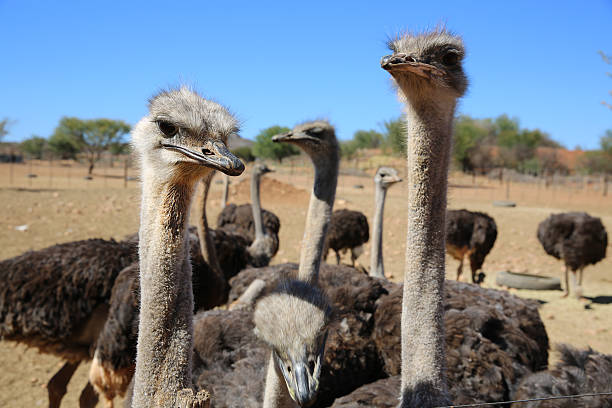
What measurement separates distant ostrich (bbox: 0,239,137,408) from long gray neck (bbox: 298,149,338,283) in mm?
1180

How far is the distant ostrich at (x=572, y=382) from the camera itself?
2.25 m

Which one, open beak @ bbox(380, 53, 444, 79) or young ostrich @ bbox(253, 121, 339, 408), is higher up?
open beak @ bbox(380, 53, 444, 79)

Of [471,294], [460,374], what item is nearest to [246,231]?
[471,294]

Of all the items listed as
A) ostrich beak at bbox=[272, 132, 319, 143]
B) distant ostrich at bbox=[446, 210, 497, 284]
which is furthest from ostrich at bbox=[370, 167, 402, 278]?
distant ostrich at bbox=[446, 210, 497, 284]

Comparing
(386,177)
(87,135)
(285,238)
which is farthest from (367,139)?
(386,177)

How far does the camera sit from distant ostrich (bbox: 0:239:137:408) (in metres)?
3.57

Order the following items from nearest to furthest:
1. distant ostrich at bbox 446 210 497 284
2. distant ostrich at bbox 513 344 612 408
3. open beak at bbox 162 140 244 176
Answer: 1. open beak at bbox 162 140 244 176
2. distant ostrich at bbox 513 344 612 408
3. distant ostrich at bbox 446 210 497 284

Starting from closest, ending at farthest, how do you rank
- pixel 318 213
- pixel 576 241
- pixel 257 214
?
pixel 318 213 → pixel 257 214 → pixel 576 241

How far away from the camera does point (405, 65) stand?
6.21 ft

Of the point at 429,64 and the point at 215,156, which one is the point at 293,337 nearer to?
the point at 215,156

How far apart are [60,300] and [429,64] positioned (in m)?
2.96

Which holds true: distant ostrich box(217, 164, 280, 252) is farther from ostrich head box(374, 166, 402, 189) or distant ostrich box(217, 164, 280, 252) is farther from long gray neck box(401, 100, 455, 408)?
long gray neck box(401, 100, 455, 408)

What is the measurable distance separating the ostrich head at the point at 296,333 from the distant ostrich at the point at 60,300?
1.92m

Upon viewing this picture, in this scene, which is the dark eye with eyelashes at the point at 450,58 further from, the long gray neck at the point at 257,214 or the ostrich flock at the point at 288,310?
the long gray neck at the point at 257,214
